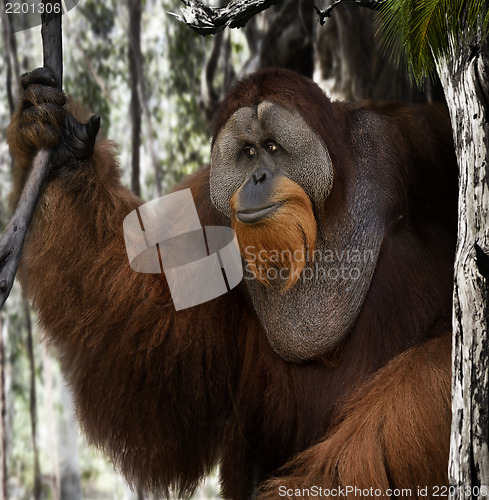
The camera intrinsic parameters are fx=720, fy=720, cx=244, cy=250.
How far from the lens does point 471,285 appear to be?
5.56 feet

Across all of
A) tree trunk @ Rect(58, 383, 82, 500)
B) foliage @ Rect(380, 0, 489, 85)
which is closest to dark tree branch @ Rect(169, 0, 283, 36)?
foliage @ Rect(380, 0, 489, 85)

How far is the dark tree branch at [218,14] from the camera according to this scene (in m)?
2.41

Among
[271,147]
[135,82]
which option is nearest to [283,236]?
[271,147]

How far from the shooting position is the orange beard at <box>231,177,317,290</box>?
7.66 ft

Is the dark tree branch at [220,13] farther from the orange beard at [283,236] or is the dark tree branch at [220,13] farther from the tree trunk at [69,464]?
the tree trunk at [69,464]

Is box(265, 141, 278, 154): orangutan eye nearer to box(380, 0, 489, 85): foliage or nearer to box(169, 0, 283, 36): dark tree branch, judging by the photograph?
box(169, 0, 283, 36): dark tree branch

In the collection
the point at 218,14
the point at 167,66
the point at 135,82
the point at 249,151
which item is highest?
the point at 167,66

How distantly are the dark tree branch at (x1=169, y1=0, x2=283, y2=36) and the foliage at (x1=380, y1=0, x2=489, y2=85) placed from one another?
1.72ft

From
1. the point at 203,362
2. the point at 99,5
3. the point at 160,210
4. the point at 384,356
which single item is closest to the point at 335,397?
the point at 384,356

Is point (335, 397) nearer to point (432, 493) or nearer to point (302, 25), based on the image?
point (432, 493)

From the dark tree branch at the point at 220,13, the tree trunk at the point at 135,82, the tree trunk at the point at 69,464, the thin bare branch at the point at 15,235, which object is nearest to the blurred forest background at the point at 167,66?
the tree trunk at the point at 135,82

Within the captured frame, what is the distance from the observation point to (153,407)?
2709 millimetres

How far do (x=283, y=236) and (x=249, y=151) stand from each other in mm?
339

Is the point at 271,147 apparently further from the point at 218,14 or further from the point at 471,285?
the point at 471,285
